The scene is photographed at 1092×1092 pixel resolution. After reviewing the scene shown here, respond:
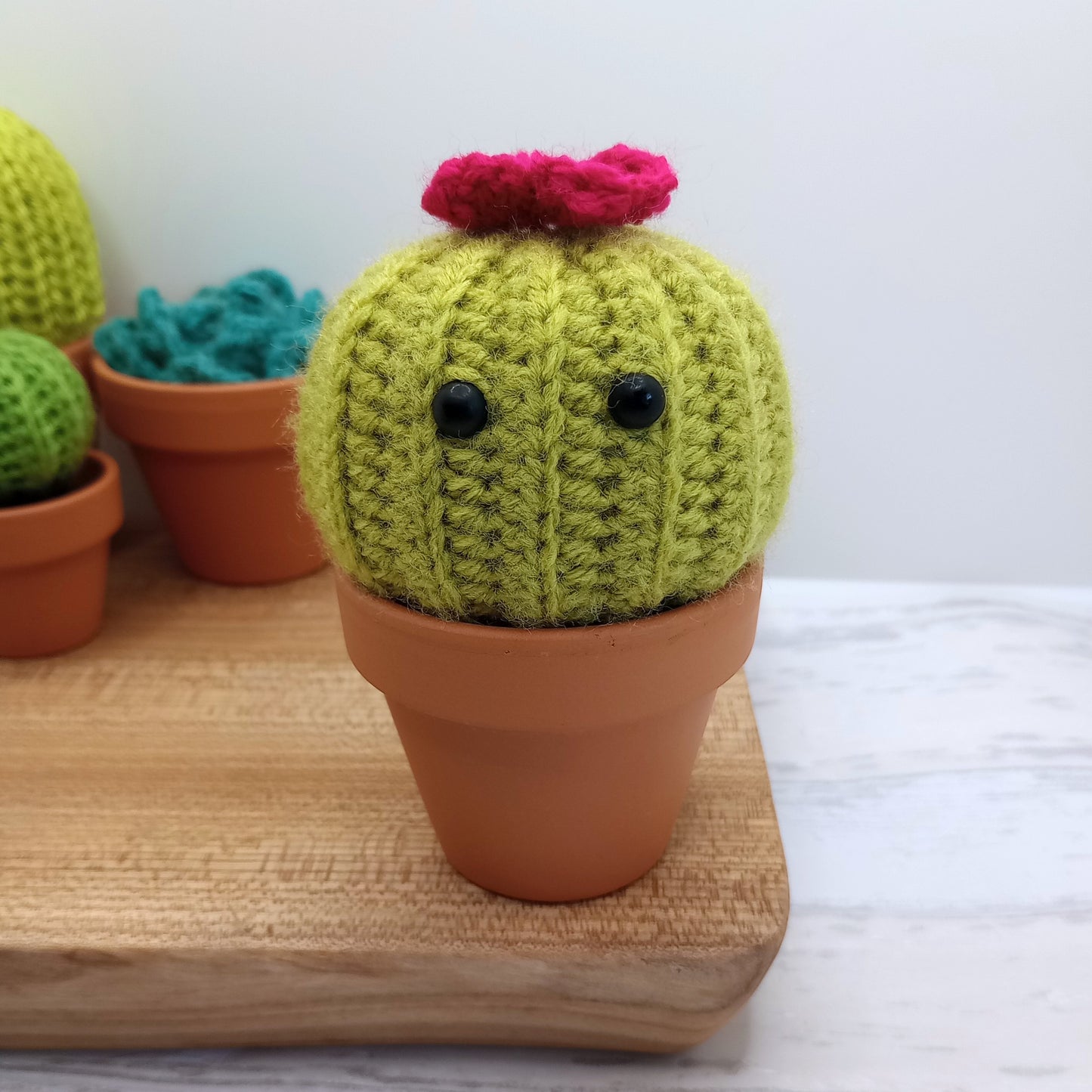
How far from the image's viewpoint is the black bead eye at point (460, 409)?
36 cm

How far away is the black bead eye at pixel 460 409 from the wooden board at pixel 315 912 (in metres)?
0.27

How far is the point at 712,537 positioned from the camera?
1.36 feet

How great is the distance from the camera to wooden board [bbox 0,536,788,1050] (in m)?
0.47

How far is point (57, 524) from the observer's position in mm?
707

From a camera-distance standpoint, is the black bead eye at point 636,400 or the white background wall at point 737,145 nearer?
the black bead eye at point 636,400

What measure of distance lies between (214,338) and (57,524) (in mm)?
197

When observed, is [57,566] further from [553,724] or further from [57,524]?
[553,724]

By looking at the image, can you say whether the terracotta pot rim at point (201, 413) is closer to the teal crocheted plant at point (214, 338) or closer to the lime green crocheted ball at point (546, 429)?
the teal crocheted plant at point (214, 338)

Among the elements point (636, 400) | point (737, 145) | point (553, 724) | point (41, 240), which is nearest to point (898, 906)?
point (553, 724)

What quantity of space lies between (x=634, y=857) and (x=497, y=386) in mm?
281

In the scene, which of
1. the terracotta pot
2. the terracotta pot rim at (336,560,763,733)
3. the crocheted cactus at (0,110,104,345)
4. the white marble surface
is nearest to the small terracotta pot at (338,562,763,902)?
the terracotta pot rim at (336,560,763,733)

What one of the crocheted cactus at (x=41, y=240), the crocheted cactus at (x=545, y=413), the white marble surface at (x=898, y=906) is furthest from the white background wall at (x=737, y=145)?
the crocheted cactus at (x=545, y=413)

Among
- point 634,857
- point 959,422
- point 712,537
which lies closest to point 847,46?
point 959,422

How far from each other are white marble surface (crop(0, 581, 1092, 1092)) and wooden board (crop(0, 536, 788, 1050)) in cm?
2
